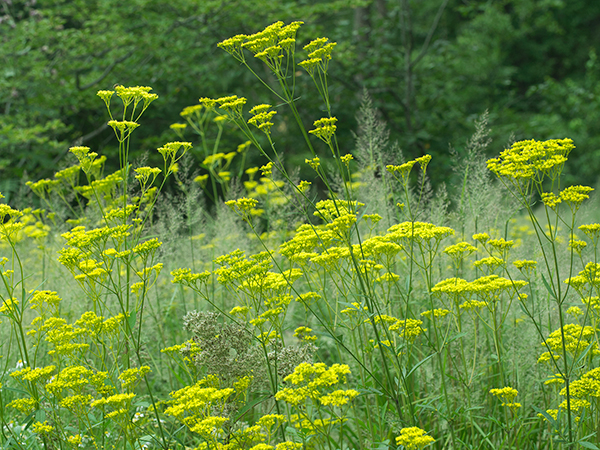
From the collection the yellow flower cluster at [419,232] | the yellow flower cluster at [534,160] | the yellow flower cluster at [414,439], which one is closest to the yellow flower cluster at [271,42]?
the yellow flower cluster at [419,232]

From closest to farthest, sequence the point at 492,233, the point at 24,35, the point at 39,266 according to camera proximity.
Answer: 1. the point at 492,233
2. the point at 39,266
3. the point at 24,35

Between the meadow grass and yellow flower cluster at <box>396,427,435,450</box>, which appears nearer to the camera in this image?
yellow flower cluster at <box>396,427,435,450</box>

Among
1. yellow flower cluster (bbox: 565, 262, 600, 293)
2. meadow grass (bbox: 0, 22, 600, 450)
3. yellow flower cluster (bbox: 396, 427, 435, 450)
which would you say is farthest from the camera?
yellow flower cluster (bbox: 565, 262, 600, 293)

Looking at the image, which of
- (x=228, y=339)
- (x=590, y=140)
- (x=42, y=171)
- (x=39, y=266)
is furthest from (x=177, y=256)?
(x=590, y=140)

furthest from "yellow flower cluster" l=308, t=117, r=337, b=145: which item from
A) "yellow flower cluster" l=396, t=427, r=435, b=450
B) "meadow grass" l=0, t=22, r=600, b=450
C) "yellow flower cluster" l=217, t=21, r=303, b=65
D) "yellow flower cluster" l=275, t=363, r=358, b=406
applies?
"yellow flower cluster" l=396, t=427, r=435, b=450

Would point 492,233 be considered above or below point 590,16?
below

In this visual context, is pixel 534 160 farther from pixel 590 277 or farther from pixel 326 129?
pixel 326 129

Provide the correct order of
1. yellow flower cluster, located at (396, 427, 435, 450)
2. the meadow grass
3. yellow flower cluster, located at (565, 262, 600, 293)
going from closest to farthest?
1. yellow flower cluster, located at (396, 427, 435, 450)
2. the meadow grass
3. yellow flower cluster, located at (565, 262, 600, 293)

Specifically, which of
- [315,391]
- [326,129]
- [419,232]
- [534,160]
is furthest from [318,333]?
[534,160]

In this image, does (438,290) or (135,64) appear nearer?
(438,290)

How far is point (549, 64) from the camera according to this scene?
19.6 meters

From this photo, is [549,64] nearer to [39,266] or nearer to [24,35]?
[24,35]

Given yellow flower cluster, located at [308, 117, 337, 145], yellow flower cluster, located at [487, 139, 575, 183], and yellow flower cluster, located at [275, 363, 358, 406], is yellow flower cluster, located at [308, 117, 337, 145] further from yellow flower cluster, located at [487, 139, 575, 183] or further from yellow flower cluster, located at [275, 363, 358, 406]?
yellow flower cluster, located at [275, 363, 358, 406]

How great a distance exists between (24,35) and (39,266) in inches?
166
